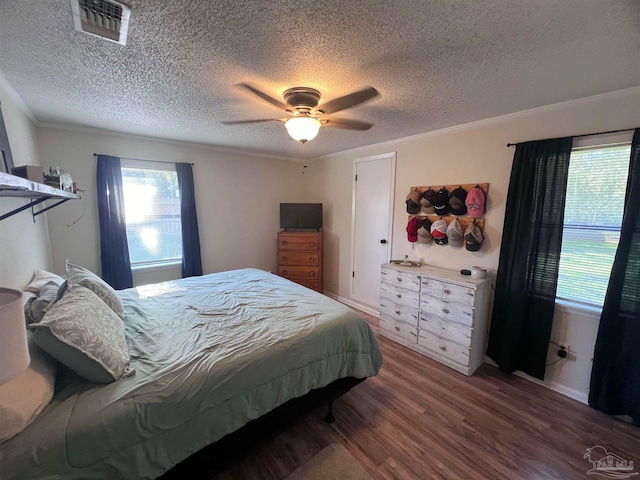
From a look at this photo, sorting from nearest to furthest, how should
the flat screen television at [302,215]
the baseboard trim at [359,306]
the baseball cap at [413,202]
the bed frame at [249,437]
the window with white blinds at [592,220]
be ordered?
the bed frame at [249,437]
the window with white blinds at [592,220]
the baseball cap at [413,202]
the baseboard trim at [359,306]
the flat screen television at [302,215]

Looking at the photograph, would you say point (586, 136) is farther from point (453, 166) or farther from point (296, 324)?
point (296, 324)

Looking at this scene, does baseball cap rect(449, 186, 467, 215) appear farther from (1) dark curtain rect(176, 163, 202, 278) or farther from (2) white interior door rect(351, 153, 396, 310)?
(1) dark curtain rect(176, 163, 202, 278)

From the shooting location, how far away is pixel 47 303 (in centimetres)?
143

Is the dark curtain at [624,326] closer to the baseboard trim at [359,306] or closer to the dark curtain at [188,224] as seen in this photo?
the baseboard trim at [359,306]

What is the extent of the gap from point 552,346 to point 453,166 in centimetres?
193

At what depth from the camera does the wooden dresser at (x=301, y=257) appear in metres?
4.14

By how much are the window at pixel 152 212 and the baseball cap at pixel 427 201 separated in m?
3.26

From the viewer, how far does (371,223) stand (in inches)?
147

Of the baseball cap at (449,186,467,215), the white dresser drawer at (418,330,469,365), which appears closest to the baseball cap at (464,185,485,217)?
the baseball cap at (449,186,467,215)

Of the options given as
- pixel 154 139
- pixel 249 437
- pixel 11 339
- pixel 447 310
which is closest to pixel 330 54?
pixel 11 339

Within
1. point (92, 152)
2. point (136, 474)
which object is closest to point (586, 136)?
point (136, 474)

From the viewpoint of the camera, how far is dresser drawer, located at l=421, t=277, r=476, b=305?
2356 mm

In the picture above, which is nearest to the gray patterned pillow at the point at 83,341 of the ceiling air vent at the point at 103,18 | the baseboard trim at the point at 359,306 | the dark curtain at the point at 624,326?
the ceiling air vent at the point at 103,18

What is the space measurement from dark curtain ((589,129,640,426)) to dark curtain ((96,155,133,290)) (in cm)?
475
